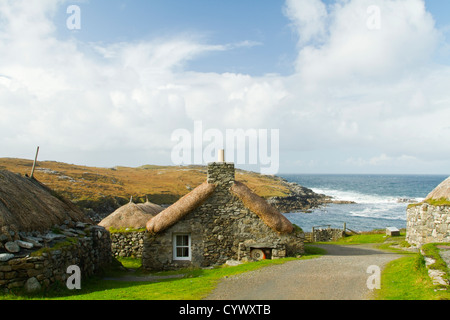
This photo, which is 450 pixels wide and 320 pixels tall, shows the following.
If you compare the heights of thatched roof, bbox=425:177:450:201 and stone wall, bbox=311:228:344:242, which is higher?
thatched roof, bbox=425:177:450:201

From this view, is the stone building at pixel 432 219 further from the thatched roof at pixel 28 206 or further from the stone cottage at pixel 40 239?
the thatched roof at pixel 28 206

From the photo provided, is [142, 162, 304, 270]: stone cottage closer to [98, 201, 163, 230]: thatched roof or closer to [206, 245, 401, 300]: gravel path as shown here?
[206, 245, 401, 300]: gravel path

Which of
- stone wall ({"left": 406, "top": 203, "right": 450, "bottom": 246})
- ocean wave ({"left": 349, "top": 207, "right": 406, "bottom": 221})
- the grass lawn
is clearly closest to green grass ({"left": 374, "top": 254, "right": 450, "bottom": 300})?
the grass lawn

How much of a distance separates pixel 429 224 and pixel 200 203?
1611 centimetres

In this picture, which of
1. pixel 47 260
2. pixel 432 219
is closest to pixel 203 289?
pixel 47 260

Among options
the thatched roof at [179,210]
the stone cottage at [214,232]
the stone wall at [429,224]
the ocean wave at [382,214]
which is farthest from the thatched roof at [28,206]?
the ocean wave at [382,214]

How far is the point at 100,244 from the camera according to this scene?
55.5 ft

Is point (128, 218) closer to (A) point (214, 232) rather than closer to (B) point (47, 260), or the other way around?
(A) point (214, 232)

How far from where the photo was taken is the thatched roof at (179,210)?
701 inches

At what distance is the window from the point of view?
1806 cm

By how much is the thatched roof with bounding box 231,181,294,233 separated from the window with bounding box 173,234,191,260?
3.51 meters

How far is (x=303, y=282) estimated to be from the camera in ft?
38.0

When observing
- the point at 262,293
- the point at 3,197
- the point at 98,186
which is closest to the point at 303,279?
the point at 262,293

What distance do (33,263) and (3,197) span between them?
3.32m
